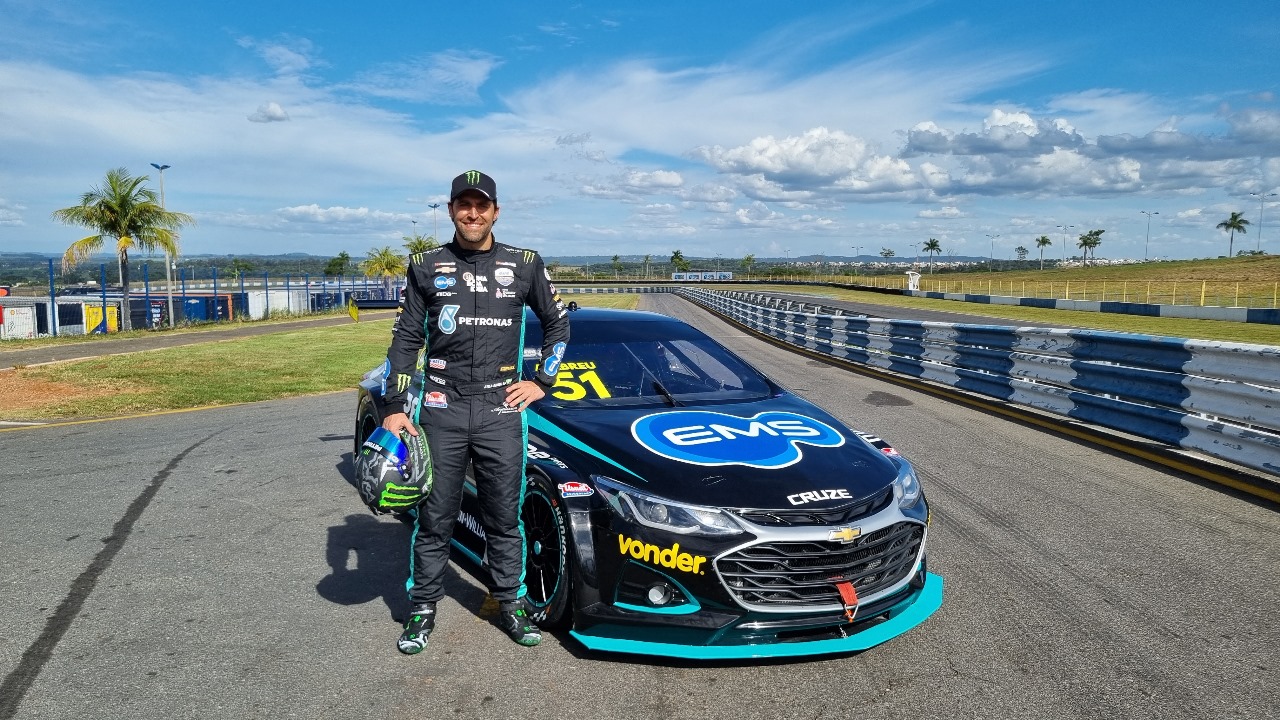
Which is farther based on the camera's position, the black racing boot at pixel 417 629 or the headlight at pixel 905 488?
the headlight at pixel 905 488

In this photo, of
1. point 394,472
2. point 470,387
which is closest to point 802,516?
point 470,387

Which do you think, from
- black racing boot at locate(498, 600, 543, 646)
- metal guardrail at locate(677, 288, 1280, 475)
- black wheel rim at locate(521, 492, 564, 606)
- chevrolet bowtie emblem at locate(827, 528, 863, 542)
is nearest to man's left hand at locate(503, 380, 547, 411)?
black wheel rim at locate(521, 492, 564, 606)

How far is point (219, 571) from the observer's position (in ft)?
15.3

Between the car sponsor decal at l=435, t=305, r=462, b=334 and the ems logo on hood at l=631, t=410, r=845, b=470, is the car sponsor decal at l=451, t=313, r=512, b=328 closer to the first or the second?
the car sponsor decal at l=435, t=305, r=462, b=334

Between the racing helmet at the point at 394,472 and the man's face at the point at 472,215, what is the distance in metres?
0.87

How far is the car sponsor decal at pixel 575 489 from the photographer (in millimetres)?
3631

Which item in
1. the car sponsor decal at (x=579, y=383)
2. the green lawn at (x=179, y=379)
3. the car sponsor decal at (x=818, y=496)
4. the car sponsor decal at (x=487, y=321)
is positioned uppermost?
the car sponsor decal at (x=487, y=321)

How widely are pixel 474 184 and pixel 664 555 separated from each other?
67.4 inches

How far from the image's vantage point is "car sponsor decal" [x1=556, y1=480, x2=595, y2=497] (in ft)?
11.9

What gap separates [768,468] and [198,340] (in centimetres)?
2303

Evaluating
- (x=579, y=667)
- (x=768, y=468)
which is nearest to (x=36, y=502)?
(x=579, y=667)

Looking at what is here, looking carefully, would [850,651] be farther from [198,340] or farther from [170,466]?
[198,340]

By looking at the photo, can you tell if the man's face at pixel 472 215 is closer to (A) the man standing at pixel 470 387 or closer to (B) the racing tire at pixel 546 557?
(A) the man standing at pixel 470 387

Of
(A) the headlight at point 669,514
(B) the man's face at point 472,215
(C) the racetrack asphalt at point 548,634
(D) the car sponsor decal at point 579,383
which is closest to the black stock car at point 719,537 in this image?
(A) the headlight at point 669,514
